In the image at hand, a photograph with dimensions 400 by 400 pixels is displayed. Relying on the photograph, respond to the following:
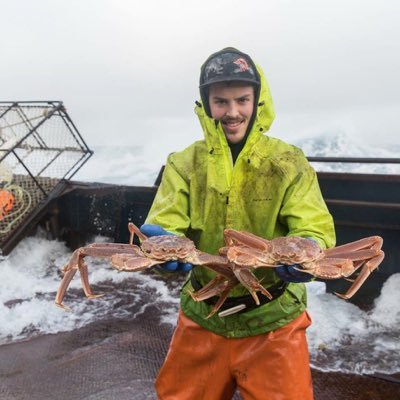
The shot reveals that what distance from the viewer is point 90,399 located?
299cm

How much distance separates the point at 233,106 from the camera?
2039 mm

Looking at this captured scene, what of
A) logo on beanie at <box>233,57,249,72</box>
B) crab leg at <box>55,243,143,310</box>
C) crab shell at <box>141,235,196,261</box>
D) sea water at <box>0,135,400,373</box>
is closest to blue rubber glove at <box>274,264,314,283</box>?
crab shell at <box>141,235,196,261</box>

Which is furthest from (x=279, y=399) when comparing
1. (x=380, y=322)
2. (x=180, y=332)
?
(x=380, y=322)

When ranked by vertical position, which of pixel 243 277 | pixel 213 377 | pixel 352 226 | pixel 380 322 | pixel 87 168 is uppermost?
pixel 243 277

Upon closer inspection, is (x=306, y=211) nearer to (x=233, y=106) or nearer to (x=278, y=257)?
(x=278, y=257)

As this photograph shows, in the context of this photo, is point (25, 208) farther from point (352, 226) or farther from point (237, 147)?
point (237, 147)

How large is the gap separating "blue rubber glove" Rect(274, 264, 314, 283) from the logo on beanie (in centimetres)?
89

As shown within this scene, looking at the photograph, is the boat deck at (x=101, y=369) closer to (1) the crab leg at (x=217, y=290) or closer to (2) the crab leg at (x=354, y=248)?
(1) the crab leg at (x=217, y=290)

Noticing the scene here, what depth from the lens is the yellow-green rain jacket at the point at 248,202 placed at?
6.50ft

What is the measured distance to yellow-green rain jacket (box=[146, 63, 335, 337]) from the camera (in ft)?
6.50

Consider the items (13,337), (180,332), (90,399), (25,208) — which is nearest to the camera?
(180,332)

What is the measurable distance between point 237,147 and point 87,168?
16.6 meters

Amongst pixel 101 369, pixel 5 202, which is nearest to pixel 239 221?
pixel 101 369

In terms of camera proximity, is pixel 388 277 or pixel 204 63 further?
pixel 388 277
